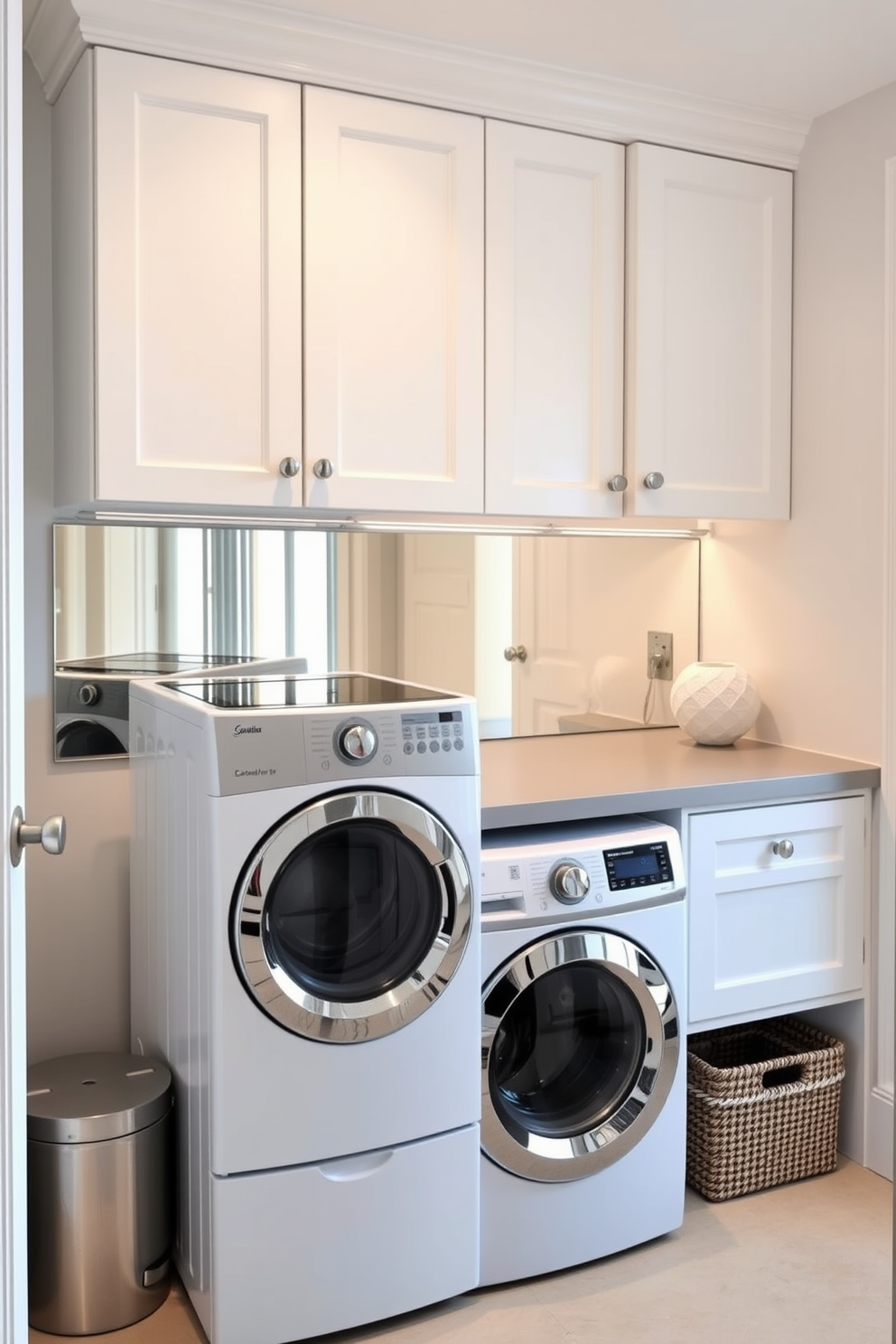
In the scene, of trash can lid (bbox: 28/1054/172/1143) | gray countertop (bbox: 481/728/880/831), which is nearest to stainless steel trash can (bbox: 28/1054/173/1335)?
trash can lid (bbox: 28/1054/172/1143)

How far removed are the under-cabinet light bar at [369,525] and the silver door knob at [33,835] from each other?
1.23 m

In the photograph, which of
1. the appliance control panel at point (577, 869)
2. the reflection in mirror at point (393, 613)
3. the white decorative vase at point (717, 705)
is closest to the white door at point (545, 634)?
the reflection in mirror at point (393, 613)

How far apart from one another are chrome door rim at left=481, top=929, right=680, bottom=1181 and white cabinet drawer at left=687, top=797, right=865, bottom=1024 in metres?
0.18

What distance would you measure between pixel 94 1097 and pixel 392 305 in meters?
1.62

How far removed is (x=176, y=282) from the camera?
2.27m

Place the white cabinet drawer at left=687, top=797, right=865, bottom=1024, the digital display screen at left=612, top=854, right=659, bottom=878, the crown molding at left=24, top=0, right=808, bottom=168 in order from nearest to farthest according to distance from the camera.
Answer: the crown molding at left=24, top=0, right=808, bottom=168 → the digital display screen at left=612, top=854, right=659, bottom=878 → the white cabinet drawer at left=687, top=797, right=865, bottom=1024

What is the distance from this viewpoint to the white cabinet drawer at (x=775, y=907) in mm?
2516

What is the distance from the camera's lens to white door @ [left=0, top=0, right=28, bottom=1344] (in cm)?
137

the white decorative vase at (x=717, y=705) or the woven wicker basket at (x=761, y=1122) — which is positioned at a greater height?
the white decorative vase at (x=717, y=705)

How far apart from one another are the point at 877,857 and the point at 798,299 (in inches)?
A: 52.7

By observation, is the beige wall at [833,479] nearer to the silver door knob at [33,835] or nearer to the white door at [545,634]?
the white door at [545,634]

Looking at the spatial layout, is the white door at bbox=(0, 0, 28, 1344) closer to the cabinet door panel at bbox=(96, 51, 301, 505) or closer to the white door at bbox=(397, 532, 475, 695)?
the cabinet door panel at bbox=(96, 51, 301, 505)

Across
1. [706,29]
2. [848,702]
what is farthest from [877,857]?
[706,29]

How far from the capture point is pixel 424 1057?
6.86ft
